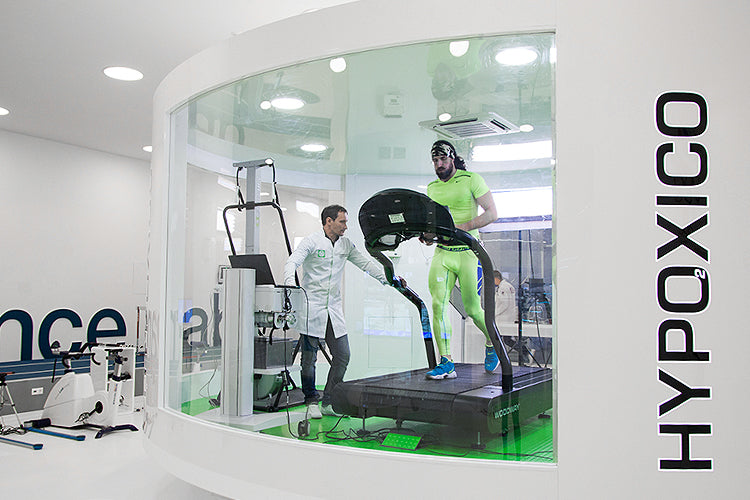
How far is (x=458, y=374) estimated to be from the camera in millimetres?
3020

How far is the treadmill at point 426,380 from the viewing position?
2838mm

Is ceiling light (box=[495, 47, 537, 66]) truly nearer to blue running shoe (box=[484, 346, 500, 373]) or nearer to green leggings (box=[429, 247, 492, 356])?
green leggings (box=[429, 247, 492, 356])

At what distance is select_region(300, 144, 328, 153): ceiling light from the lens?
319 cm

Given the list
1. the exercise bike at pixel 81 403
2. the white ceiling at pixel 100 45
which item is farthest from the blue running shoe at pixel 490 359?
the exercise bike at pixel 81 403

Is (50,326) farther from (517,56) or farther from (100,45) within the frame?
(517,56)

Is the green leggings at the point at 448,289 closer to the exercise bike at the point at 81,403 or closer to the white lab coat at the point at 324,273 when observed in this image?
the white lab coat at the point at 324,273

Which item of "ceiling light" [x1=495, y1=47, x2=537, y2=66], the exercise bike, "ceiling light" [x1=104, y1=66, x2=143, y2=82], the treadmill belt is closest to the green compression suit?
the treadmill belt

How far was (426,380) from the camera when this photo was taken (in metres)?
3.03

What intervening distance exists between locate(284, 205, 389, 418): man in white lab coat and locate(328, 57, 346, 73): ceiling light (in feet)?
2.18

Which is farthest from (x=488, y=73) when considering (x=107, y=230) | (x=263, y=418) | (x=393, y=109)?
(x=107, y=230)

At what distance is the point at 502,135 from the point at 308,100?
1002 mm

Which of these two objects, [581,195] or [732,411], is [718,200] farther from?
[732,411]

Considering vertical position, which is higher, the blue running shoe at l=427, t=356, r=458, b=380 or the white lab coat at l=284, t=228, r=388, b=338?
the white lab coat at l=284, t=228, r=388, b=338

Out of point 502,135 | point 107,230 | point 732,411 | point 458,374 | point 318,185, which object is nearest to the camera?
point 732,411
